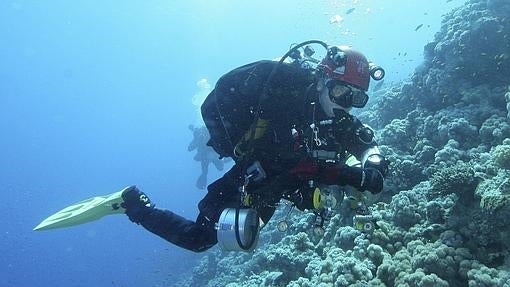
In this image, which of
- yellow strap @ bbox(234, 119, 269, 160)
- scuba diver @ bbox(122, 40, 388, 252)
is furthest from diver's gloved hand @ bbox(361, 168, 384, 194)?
yellow strap @ bbox(234, 119, 269, 160)

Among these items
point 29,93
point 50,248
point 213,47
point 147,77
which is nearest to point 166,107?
point 147,77

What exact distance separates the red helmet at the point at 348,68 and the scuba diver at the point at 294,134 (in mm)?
11

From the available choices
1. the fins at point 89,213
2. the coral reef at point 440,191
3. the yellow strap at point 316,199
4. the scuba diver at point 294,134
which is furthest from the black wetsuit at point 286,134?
the fins at point 89,213

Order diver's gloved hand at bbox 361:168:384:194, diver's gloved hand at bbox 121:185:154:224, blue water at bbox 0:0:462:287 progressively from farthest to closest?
blue water at bbox 0:0:462:287
diver's gloved hand at bbox 121:185:154:224
diver's gloved hand at bbox 361:168:384:194

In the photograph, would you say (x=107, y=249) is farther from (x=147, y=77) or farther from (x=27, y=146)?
(x=147, y=77)

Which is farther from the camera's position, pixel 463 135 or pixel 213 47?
pixel 213 47

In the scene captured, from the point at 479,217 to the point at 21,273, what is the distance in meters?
79.7

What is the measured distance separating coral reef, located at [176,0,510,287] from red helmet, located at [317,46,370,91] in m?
2.46

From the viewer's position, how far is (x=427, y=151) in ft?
28.6

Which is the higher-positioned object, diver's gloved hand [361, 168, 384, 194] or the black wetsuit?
the black wetsuit

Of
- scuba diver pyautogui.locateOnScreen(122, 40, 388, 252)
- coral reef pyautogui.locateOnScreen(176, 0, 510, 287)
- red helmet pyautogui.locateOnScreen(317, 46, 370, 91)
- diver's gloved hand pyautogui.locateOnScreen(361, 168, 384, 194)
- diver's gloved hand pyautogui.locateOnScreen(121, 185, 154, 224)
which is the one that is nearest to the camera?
diver's gloved hand pyautogui.locateOnScreen(361, 168, 384, 194)

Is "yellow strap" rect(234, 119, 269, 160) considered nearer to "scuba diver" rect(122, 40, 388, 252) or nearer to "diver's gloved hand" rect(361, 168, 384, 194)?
"scuba diver" rect(122, 40, 388, 252)

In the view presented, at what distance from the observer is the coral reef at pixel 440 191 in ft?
17.7

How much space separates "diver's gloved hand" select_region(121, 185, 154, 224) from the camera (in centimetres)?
625
